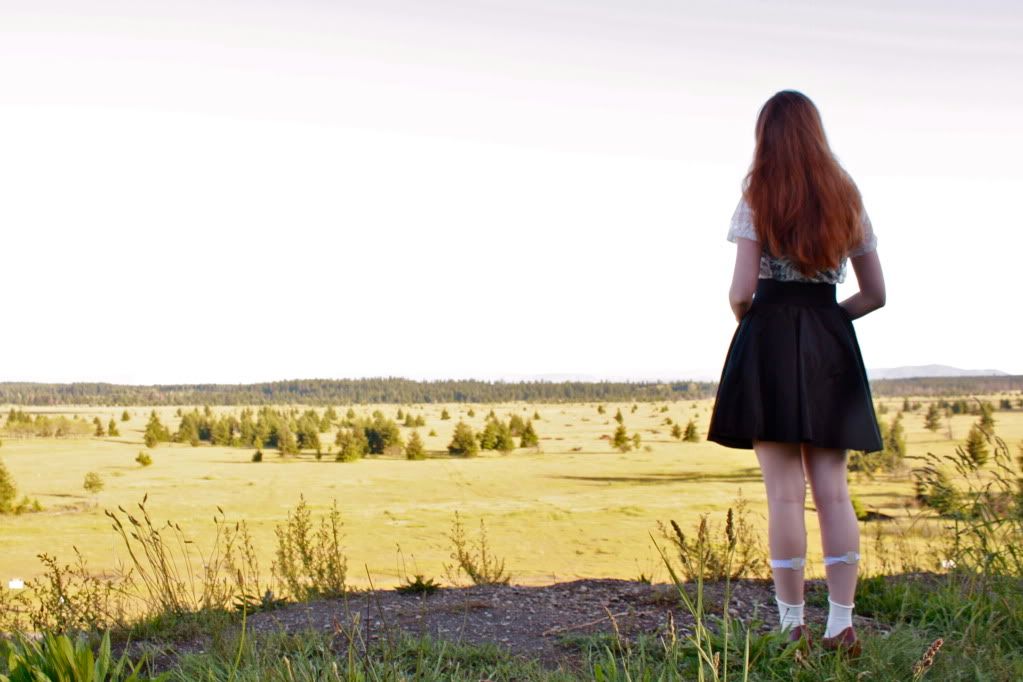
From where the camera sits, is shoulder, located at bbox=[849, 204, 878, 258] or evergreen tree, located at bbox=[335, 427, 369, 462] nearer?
shoulder, located at bbox=[849, 204, 878, 258]

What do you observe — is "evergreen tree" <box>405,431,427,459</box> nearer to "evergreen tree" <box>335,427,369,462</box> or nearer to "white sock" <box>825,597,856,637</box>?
"evergreen tree" <box>335,427,369,462</box>

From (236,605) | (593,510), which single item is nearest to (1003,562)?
(236,605)

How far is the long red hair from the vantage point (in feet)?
11.0

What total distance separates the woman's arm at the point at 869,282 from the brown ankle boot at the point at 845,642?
1268mm

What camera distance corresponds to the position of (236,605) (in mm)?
5160

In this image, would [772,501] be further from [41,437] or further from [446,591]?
[41,437]

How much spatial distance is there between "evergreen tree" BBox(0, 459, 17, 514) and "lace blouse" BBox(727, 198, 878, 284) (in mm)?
14997

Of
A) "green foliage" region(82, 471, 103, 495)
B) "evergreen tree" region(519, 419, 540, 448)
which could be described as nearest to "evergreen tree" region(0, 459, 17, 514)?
"green foliage" region(82, 471, 103, 495)

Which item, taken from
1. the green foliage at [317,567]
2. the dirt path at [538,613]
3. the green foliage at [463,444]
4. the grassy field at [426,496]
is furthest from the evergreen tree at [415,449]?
the dirt path at [538,613]

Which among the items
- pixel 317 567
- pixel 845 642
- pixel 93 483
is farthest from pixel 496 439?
pixel 845 642

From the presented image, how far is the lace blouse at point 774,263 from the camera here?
3.41 metres

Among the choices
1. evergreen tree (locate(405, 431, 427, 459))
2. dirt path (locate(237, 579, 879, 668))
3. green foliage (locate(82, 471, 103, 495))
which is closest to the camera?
dirt path (locate(237, 579, 879, 668))

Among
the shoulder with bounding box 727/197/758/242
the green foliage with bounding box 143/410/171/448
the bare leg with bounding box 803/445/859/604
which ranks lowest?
the green foliage with bounding box 143/410/171/448

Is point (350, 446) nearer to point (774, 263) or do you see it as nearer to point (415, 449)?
point (415, 449)
